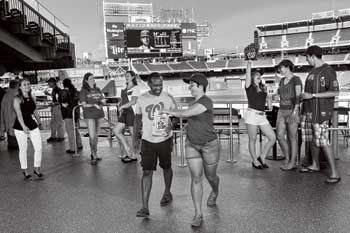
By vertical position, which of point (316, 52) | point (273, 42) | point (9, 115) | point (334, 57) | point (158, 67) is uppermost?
point (273, 42)

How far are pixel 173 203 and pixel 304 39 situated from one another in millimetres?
56583

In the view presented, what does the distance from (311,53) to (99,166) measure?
4229mm

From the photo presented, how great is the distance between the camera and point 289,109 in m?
5.56

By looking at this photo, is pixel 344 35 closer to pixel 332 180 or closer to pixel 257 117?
pixel 257 117

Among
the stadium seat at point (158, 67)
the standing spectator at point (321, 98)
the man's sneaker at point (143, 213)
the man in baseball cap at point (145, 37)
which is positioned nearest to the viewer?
the man's sneaker at point (143, 213)

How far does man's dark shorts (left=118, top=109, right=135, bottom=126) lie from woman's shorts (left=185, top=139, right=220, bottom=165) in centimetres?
291

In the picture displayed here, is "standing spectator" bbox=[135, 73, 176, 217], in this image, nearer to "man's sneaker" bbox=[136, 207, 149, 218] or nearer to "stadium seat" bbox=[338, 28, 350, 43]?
"man's sneaker" bbox=[136, 207, 149, 218]

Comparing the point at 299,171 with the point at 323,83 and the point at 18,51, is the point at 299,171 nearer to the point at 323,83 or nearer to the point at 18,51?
the point at 323,83

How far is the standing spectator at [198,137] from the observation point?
363 centimetres

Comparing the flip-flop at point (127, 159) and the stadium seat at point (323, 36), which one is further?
the stadium seat at point (323, 36)

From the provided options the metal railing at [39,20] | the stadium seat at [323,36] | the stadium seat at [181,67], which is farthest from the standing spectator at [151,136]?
the stadium seat at [323,36]

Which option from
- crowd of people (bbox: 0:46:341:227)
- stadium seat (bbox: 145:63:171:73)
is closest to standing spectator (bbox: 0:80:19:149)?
crowd of people (bbox: 0:46:341:227)

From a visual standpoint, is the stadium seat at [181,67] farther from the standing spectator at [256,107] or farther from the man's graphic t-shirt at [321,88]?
the man's graphic t-shirt at [321,88]

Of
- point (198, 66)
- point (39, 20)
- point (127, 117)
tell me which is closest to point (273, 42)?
point (198, 66)
